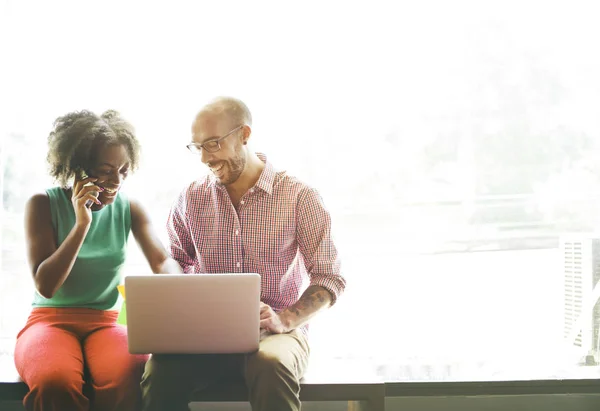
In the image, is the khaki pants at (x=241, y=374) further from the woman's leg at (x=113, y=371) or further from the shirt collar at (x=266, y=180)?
the shirt collar at (x=266, y=180)

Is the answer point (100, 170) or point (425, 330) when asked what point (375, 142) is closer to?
point (425, 330)

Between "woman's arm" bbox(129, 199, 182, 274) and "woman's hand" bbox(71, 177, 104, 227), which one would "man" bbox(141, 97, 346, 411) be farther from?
"woman's hand" bbox(71, 177, 104, 227)

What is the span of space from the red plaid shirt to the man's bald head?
0.61 feet

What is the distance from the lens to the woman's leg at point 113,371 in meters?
1.86

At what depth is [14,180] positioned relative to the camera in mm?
2537

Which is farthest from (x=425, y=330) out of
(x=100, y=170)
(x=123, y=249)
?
(x=100, y=170)

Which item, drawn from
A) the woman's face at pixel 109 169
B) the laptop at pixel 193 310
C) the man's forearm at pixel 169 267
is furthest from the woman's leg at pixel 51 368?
the woman's face at pixel 109 169

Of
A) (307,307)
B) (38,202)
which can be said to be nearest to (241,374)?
(307,307)

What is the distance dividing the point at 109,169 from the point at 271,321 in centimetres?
71

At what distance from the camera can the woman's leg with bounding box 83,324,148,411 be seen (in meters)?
1.86

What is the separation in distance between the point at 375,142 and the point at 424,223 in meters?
0.37

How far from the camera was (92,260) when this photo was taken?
7.03ft

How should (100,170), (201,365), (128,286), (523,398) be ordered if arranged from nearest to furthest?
(128,286)
(201,365)
(100,170)
(523,398)

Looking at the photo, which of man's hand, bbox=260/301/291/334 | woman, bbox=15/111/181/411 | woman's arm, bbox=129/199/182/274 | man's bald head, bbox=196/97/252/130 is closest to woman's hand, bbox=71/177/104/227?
woman, bbox=15/111/181/411
